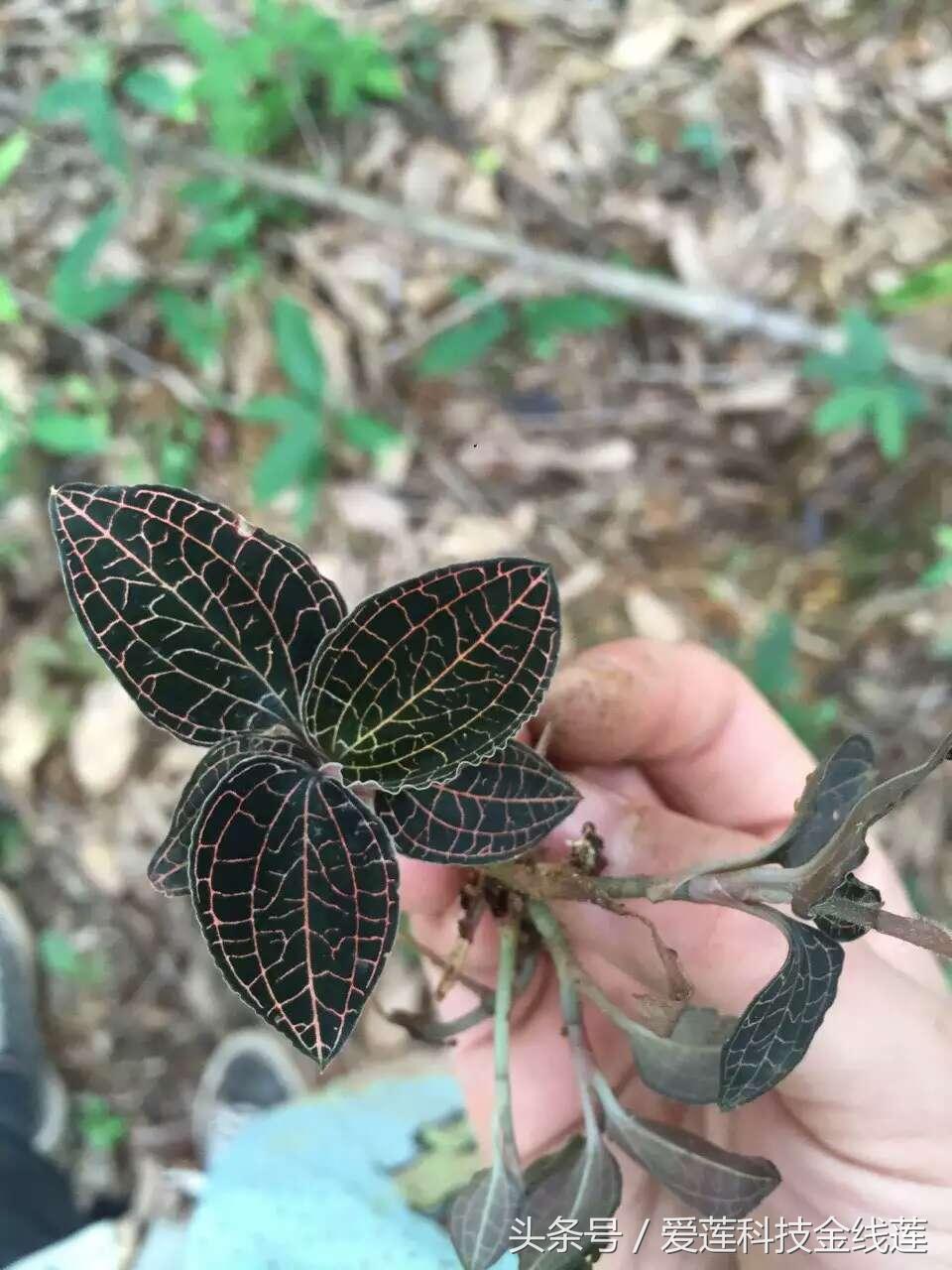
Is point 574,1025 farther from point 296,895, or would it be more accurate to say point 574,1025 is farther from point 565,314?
point 565,314

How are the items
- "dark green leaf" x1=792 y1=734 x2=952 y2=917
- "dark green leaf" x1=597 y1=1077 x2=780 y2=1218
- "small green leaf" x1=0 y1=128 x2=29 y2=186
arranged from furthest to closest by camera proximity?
1. "small green leaf" x1=0 y1=128 x2=29 y2=186
2. "dark green leaf" x1=597 y1=1077 x2=780 y2=1218
3. "dark green leaf" x1=792 y1=734 x2=952 y2=917

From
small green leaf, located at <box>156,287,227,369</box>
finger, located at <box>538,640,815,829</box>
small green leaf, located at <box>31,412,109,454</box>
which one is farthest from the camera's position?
small green leaf, located at <box>156,287,227,369</box>

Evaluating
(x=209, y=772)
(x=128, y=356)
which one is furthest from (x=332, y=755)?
(x=128, y=356)

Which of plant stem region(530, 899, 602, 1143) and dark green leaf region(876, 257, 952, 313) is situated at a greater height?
dark green leaf region(876, 257, 952, 313)

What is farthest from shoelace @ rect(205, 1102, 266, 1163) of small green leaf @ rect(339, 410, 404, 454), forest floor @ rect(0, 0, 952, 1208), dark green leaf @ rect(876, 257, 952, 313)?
dark green leaf @ rect(876, 257, 952, 313)

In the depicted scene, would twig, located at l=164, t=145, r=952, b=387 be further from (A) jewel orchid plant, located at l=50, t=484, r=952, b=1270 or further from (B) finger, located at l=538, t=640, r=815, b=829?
(A) jewel orchid plant, located at l=50, t=484, r=952, b=1270

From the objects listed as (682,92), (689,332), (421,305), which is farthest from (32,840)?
(682,92)

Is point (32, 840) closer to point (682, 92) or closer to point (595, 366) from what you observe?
point (595, 366)
